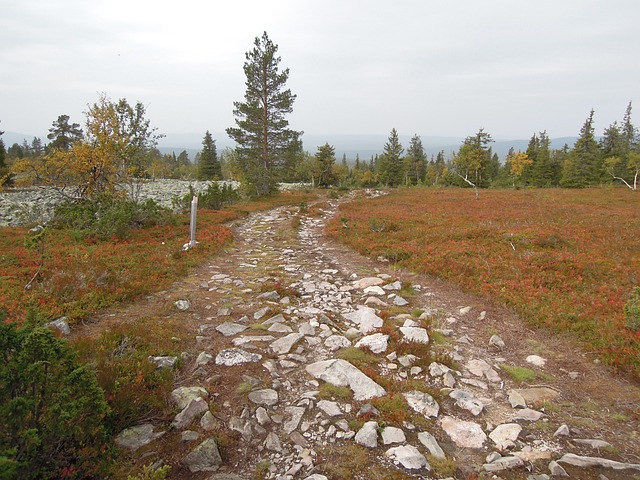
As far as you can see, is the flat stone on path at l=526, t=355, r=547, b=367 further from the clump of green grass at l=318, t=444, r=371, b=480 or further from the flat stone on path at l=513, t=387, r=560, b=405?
the clump of green grass at l=318, t=444, r=371, b=480

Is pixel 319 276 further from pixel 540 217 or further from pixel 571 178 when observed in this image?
pixel 571 178

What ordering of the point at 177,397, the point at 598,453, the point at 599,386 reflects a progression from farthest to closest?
the point at 599,386 < the point at 177,397 < the point at 598,453

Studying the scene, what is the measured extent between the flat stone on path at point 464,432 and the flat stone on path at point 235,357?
9.14ft

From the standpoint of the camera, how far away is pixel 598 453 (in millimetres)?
3676

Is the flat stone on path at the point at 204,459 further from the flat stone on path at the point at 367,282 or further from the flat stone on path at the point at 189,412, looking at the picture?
the flat stone on path at the point at 367,282

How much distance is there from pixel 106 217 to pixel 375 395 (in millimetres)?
12423

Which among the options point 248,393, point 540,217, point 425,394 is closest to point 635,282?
point 425,394

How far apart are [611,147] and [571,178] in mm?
22350

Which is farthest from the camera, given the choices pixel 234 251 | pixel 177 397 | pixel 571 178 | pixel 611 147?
pixel 611 147

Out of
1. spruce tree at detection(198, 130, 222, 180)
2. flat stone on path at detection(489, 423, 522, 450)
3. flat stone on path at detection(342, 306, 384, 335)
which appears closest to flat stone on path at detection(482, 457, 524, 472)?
flat stone on path at detection(489, 423, 522, 450)

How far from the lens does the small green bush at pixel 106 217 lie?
12422 millimetres

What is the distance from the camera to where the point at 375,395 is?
4477 millimetres

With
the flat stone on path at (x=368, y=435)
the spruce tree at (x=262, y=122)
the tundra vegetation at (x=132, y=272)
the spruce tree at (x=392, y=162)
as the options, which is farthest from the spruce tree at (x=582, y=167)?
the flat stone on path at (x=368, y=435)

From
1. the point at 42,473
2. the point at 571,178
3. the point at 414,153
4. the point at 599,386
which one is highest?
the point at 414,153
